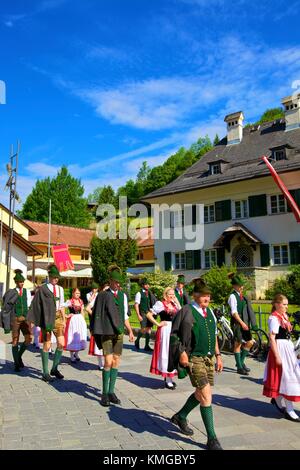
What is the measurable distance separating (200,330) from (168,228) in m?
30.5

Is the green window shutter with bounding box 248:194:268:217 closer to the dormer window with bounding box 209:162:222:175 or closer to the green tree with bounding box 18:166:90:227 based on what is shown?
the dormer window with bounding box 209:162:222:175

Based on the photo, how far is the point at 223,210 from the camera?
31922 mm

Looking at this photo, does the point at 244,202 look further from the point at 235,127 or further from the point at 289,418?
the point at 289,418

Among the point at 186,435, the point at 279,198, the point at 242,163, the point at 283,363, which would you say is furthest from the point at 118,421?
the point at 242,163

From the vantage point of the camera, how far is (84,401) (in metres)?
6.98

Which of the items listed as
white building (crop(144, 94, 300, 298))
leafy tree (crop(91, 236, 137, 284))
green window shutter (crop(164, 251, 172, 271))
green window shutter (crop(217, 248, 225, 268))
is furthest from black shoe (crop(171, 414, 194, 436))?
green window shutter (crop(164, 251, 172, 271))

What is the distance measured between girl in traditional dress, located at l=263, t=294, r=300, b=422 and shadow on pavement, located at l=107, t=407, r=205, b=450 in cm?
152

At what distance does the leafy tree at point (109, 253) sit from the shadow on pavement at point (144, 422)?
28.1 meters

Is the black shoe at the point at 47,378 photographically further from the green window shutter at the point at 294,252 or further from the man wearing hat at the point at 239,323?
the green window shutter at the point at 294,252

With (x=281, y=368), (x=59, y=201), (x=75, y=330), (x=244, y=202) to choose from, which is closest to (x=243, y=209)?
(x=244, y=202)

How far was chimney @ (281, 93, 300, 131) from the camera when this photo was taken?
3297 centimetres

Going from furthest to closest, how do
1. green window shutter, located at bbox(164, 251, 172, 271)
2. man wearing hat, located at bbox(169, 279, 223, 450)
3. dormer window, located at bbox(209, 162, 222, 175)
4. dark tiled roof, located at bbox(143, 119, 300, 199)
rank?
green window shutter, located at bbox(164, 251, 172, 271)
dormer window, located at bbox(209, 162, 222, 175)
dark tiled roof, located at bbox(143, 119, 300, 199)
man wearing hat, located at bbox(169, 279, 223, 450)
